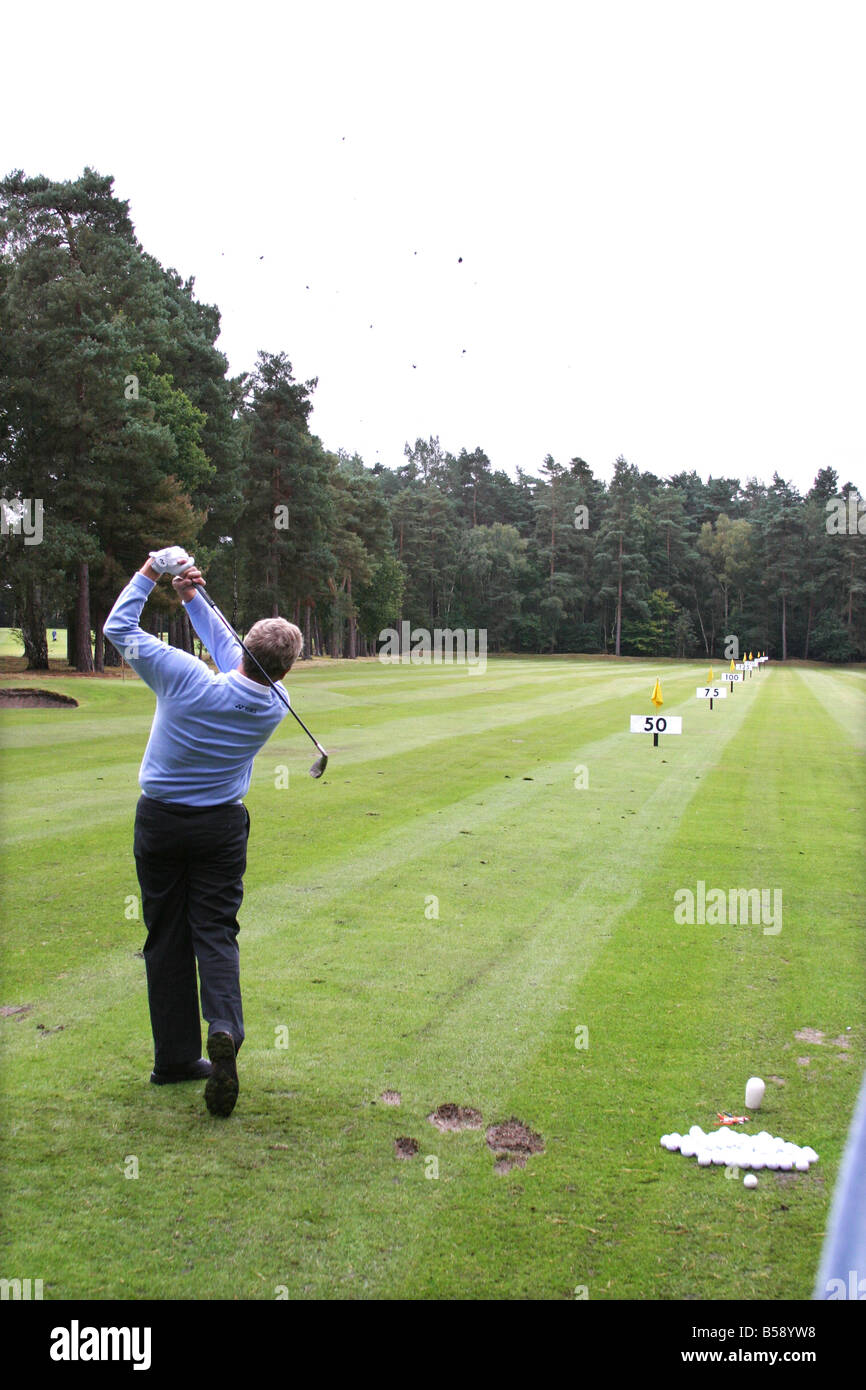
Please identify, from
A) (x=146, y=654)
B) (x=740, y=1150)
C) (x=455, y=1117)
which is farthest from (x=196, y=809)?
(x=740, y=1150)

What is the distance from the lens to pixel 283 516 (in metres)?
43.3

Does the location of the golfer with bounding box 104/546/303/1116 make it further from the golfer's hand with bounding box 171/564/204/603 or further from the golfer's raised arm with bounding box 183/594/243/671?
the golfer's raised arm with bounding box 183/594/243/671

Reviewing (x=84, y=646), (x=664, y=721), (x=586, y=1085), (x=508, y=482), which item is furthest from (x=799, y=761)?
(x=508, y=482)

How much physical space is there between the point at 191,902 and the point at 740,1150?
276 centimetres

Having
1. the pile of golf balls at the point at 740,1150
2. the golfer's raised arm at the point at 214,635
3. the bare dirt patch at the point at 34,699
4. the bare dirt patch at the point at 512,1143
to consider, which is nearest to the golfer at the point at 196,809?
the golfer's raised arm at the point at 214,635

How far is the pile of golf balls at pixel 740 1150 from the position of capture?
14.1 feet

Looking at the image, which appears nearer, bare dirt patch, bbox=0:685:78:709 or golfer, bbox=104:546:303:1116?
golfer, bbox=104:546:303:1116

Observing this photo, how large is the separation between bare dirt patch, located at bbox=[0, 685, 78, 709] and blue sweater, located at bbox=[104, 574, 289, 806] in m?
20.7

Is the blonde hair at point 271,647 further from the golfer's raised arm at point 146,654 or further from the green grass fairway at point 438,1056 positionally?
the green grass fairway at point 438,1056

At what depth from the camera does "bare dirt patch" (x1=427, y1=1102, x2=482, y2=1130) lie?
4.51 meters

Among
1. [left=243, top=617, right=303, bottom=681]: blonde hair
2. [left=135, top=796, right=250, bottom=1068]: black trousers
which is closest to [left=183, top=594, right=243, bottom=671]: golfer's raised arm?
[left=243, top=617, right=303, bottom=681]: blonde hair

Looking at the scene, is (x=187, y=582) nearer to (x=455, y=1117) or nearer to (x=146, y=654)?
(x=146, y=654)

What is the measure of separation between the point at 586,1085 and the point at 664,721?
46.6 ft
